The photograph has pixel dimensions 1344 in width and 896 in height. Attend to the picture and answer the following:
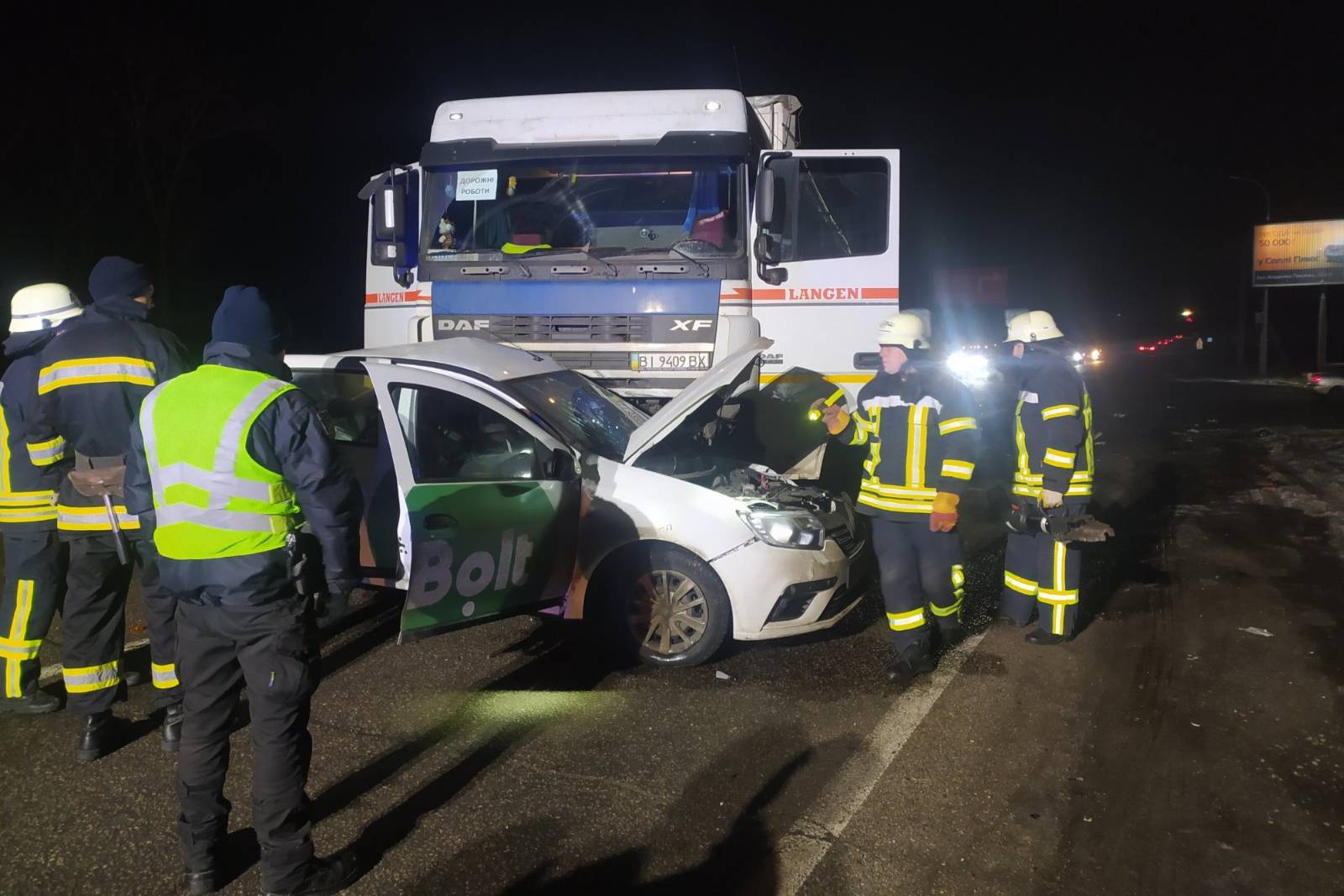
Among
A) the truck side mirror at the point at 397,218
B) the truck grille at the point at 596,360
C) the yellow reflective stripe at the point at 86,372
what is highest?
the truck side mirror at the point at 397,218

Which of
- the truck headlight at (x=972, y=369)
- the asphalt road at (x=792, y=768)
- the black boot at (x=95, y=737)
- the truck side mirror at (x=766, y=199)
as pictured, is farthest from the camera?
the truck headlight at (x=972, y=369)

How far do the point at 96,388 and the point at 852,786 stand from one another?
345 centimetres

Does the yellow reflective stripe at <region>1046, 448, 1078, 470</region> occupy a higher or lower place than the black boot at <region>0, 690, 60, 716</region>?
higher

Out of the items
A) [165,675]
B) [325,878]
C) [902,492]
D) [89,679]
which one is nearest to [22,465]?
[89,679]

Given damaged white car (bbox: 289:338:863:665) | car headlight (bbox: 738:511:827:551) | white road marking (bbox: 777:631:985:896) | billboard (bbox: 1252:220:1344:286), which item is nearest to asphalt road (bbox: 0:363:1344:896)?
white road marking (bbox: 777:631:985:896)

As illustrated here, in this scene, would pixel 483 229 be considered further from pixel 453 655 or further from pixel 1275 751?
pixel 1275 751

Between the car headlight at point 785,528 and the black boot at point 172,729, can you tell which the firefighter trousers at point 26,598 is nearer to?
the black boot at point 172,729

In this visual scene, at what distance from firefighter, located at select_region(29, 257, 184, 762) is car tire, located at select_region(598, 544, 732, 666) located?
197 cm

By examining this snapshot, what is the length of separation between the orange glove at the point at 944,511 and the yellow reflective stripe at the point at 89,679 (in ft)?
12.3

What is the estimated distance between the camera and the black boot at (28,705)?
446cm

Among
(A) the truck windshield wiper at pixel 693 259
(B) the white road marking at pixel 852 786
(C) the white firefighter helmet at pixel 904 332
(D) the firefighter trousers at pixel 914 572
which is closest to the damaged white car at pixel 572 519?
(D) the firefighter trousers at pixel 914 572

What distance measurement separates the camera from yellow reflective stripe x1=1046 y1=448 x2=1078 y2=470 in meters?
5.17

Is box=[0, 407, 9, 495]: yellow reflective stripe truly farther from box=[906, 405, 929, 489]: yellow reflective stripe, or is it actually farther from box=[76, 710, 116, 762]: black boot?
box=[906, 405, 929, 489]: yellow reflective stripe

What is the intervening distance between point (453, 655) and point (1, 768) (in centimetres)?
201
